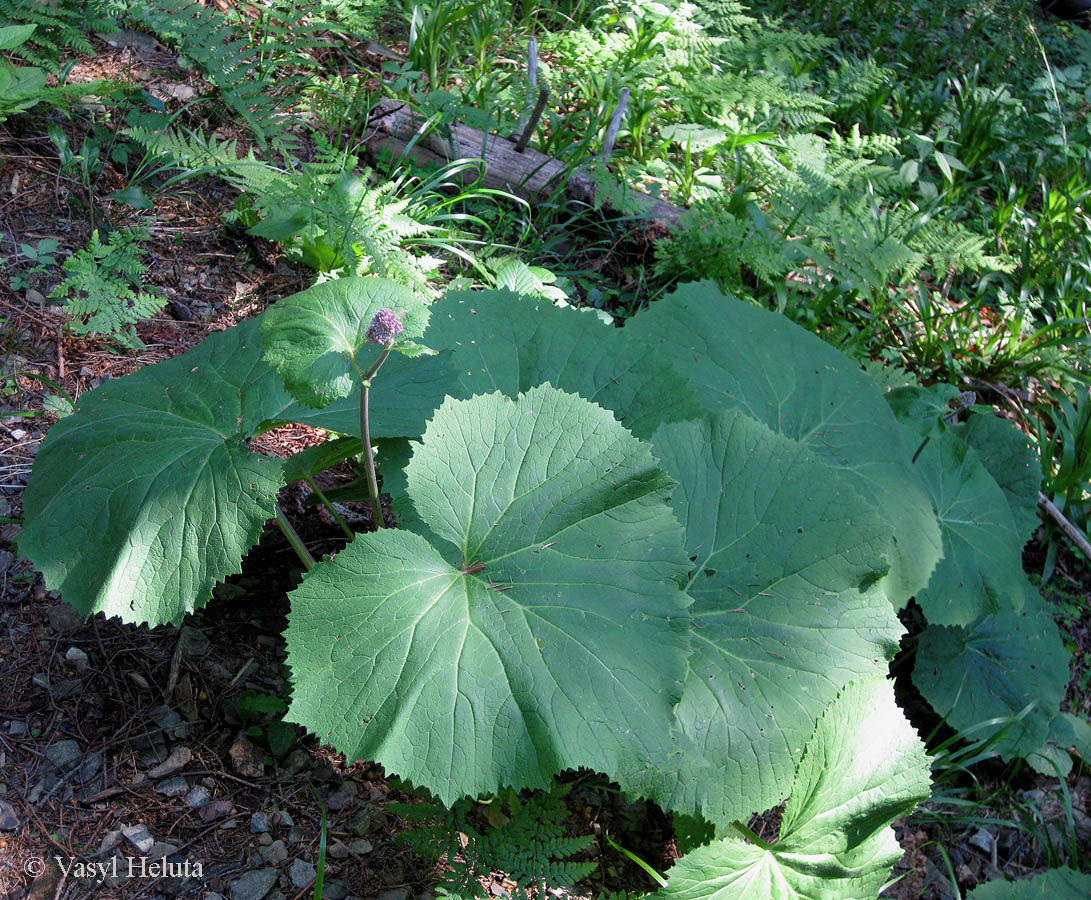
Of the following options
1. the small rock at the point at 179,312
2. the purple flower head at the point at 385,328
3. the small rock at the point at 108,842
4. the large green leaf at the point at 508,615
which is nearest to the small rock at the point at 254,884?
the small rock at the point at 108,842

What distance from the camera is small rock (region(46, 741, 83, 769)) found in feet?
5.48

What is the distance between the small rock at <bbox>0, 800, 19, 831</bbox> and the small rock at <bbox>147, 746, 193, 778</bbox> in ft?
0.79

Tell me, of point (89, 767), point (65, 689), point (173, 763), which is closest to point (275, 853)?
point (173, 763)

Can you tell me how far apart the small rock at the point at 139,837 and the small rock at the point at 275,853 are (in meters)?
0.22

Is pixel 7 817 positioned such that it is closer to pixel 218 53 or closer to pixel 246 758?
pixel 246 758

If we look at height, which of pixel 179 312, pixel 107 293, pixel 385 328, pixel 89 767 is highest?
pixel 385 328

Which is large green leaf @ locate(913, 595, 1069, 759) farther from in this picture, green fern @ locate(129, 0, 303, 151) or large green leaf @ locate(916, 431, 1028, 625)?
green fern @ locate(129, 0, 303, 151)

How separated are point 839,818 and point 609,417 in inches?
37.8

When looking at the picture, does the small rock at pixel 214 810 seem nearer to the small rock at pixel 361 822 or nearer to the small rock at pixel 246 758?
the small rock at pixel 246 758

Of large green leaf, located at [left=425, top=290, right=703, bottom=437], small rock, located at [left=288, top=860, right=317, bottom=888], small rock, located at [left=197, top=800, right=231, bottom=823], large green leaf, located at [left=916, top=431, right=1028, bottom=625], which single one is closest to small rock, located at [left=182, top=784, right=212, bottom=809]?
small rock, located at [left=197, top=800, right=231, bottom=823]

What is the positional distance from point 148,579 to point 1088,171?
541cm

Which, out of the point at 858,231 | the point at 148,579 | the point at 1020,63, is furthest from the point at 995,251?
the point at 148,579

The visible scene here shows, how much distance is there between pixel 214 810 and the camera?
1.69 m

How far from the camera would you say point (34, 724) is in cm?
171
